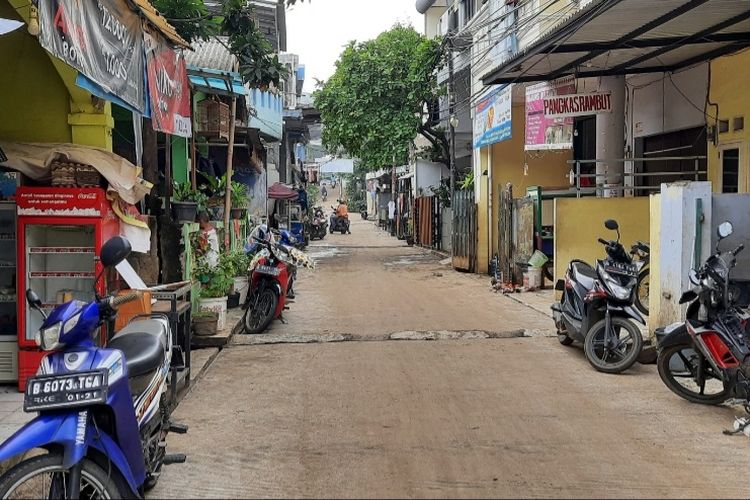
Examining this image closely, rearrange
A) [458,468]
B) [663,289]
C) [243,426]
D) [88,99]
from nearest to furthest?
[458,468], [243,426], [88,99], [663,289]

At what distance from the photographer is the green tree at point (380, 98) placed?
24.6 meters

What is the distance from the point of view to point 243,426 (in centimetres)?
579

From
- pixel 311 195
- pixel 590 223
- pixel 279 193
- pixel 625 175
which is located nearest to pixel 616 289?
pixel 590 223

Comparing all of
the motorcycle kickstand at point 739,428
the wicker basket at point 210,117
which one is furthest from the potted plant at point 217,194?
the motorcycle kickstand at point 739,428

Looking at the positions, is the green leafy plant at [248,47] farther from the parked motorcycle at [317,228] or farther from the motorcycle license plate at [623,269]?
the parked motorcycle at [317,228]

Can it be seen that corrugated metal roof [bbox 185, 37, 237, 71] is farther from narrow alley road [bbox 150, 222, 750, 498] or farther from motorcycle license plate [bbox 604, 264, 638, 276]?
motorcycle license plate [bbox 604, 264, 638, 276]

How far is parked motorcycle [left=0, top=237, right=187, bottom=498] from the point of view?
3.45 metres

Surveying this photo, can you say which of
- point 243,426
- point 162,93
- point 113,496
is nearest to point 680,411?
point 243,426

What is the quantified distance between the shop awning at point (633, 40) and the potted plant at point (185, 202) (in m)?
5.13

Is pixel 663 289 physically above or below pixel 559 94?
below

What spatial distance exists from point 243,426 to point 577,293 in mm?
4247

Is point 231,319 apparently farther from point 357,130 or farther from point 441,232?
point 441,232

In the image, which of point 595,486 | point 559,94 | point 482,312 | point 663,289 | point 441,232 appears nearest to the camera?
point 595,486

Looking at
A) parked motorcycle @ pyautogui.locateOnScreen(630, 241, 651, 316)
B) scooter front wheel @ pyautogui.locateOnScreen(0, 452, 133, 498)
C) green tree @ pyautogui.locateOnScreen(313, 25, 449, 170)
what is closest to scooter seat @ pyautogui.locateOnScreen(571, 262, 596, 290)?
parked motorcycle @ pyautogui.locateOnScreen(630, 241, 651, 316)
